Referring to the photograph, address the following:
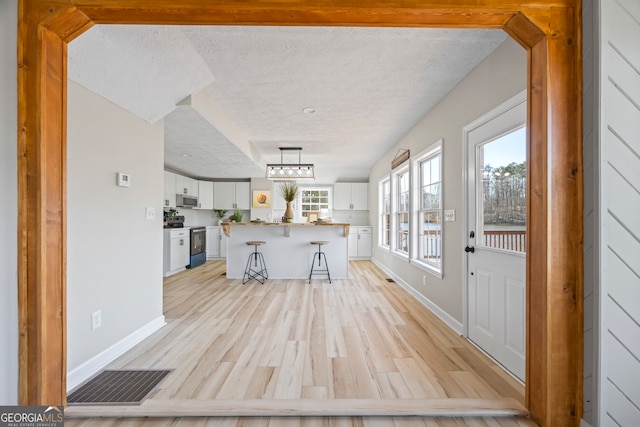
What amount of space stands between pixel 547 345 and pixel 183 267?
618cm

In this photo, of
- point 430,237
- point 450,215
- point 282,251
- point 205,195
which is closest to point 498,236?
point 450,215

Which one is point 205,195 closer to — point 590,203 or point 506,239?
point 506,239

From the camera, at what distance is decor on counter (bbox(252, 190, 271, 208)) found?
8.00 meters

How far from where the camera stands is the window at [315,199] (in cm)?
866

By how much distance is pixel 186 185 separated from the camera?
690 cm

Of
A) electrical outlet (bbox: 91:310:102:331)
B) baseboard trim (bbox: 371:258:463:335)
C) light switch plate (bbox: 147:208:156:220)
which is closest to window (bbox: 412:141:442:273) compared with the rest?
baseboard trim (bbox: 371:258:463:335)

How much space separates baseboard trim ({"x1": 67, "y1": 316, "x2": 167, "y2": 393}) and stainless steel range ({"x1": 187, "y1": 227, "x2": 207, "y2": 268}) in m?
3.66

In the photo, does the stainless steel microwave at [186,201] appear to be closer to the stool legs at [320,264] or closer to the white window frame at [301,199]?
the white window frame at [301,199]

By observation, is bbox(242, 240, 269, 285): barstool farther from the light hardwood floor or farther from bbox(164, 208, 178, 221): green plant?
bbox(164, 208, 178, 221): green plant

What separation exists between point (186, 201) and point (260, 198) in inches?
76.0

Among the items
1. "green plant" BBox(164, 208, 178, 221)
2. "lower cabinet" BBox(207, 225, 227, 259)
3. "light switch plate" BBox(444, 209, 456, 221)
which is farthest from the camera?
"lower cabinet" BBox(207, 225, 227, 259)

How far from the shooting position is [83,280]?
2.01m

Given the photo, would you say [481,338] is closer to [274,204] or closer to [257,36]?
[257,36]

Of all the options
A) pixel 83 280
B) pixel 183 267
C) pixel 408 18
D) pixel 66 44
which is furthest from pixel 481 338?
pixel 183 267
